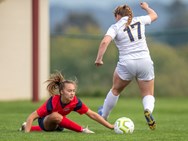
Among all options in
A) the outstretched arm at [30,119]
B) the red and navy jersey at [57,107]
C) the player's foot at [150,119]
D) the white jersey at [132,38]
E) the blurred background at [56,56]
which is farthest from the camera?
the blurred background at [56,56]

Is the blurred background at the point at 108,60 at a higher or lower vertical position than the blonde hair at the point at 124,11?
lower

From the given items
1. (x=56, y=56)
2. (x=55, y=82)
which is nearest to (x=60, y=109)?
(x=55, y=82)

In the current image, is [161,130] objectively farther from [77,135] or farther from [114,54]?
[114,54]

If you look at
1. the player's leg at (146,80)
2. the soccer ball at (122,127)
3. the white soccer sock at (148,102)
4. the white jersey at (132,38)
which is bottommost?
the soccer ball at (122,127)

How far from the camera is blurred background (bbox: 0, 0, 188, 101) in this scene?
74.4 feet

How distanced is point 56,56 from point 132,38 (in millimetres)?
17568

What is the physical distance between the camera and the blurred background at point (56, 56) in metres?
22.7

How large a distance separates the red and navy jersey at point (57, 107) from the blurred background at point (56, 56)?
1106 cm

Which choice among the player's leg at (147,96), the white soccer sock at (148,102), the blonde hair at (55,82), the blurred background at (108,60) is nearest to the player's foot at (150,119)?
the player's leg at (147,96)

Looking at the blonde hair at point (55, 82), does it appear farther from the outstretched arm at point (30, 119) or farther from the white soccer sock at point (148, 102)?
the white soccer sock at point (148, 102)

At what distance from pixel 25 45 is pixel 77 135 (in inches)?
530

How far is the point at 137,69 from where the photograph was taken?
1128cm

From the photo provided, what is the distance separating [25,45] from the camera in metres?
23.2

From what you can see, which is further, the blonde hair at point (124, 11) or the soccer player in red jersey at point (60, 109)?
the blonde hair at point (124, 11)
